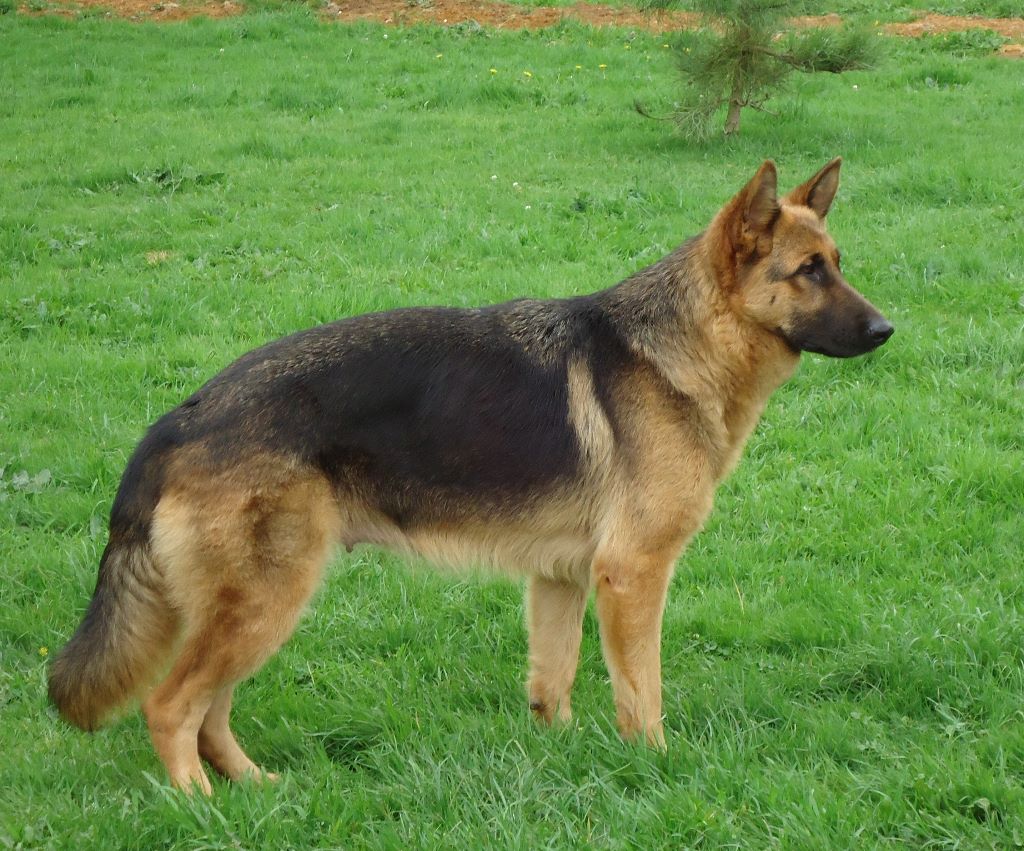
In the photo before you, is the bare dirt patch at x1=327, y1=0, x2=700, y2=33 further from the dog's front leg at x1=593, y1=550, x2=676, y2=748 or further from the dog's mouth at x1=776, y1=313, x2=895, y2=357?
the dog's front leg at x1=593, y1=550, x2=676, y2=748

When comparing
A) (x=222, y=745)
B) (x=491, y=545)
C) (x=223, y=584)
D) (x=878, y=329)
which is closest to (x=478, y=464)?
(x=491, y=545)

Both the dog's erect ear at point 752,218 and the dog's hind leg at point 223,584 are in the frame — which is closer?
the dog's hind leg at point 223,584

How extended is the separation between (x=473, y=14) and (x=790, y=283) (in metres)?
16.6

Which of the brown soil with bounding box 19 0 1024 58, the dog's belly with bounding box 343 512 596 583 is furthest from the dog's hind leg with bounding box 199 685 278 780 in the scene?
the brown soil with bounding box 19 0 1024 58

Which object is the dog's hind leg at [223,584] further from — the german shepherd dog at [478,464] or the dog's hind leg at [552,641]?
the dog's hind leg at [552,641]

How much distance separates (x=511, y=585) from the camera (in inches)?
216

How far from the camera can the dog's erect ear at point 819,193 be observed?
466 cm

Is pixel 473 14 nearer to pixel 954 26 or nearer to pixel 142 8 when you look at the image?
pixel 142 8

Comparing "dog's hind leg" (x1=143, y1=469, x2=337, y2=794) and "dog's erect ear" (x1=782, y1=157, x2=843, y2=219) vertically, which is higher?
"dog's erect ear" (x1=782, y1=157, x2=843, y2=219)

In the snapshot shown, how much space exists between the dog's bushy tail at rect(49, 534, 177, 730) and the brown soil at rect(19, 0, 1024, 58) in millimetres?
15646

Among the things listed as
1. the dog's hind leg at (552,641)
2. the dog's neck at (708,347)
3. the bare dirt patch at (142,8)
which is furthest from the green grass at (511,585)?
the bare dirt patch at (142,8)

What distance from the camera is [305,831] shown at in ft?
12.0

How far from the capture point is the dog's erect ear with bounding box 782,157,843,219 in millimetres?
4656

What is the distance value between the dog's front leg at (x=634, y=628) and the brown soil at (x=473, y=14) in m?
15.1
